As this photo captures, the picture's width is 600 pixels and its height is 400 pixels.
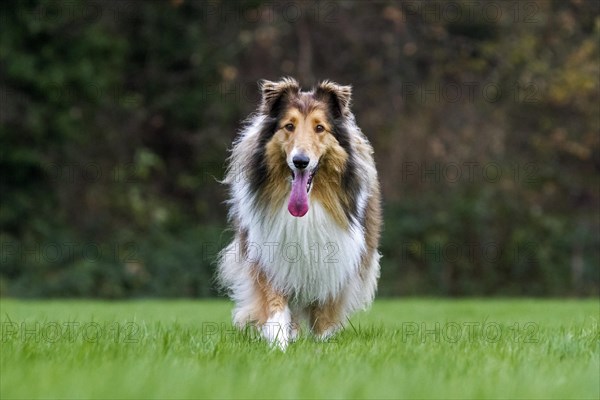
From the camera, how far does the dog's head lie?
7.24 meters

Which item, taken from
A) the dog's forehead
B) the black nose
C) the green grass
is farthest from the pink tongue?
the green grass

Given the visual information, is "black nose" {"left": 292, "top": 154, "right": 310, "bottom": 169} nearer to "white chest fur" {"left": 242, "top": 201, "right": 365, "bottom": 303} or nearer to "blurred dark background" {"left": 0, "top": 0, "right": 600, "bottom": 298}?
"white chest fur" {"left": 242, "top": 201, "right": 365, "bottom": 303}

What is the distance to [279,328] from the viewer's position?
711cm

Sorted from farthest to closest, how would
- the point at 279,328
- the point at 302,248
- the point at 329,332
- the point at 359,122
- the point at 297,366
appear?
the point at 359,122
the point at 329,332
the point at 302,248
the point at 279,328
the point at 297,366

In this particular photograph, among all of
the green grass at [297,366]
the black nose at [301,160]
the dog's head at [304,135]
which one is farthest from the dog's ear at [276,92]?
the green grass at [297,366]

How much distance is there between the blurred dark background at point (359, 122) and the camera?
20.9m

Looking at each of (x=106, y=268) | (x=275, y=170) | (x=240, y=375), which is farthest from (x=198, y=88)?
(x=240, y=375)

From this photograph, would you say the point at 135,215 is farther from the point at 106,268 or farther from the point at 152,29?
the point at 152,29

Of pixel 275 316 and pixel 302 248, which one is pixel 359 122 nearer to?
pixel 302 248

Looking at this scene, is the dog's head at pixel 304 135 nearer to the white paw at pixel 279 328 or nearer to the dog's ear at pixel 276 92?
the dog's ear at pixel 276 92

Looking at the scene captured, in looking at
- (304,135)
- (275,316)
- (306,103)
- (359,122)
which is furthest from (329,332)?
(359,122)

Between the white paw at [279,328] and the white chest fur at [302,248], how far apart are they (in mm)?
252

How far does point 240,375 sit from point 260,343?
1883mm

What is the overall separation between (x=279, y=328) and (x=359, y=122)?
15.6 m
